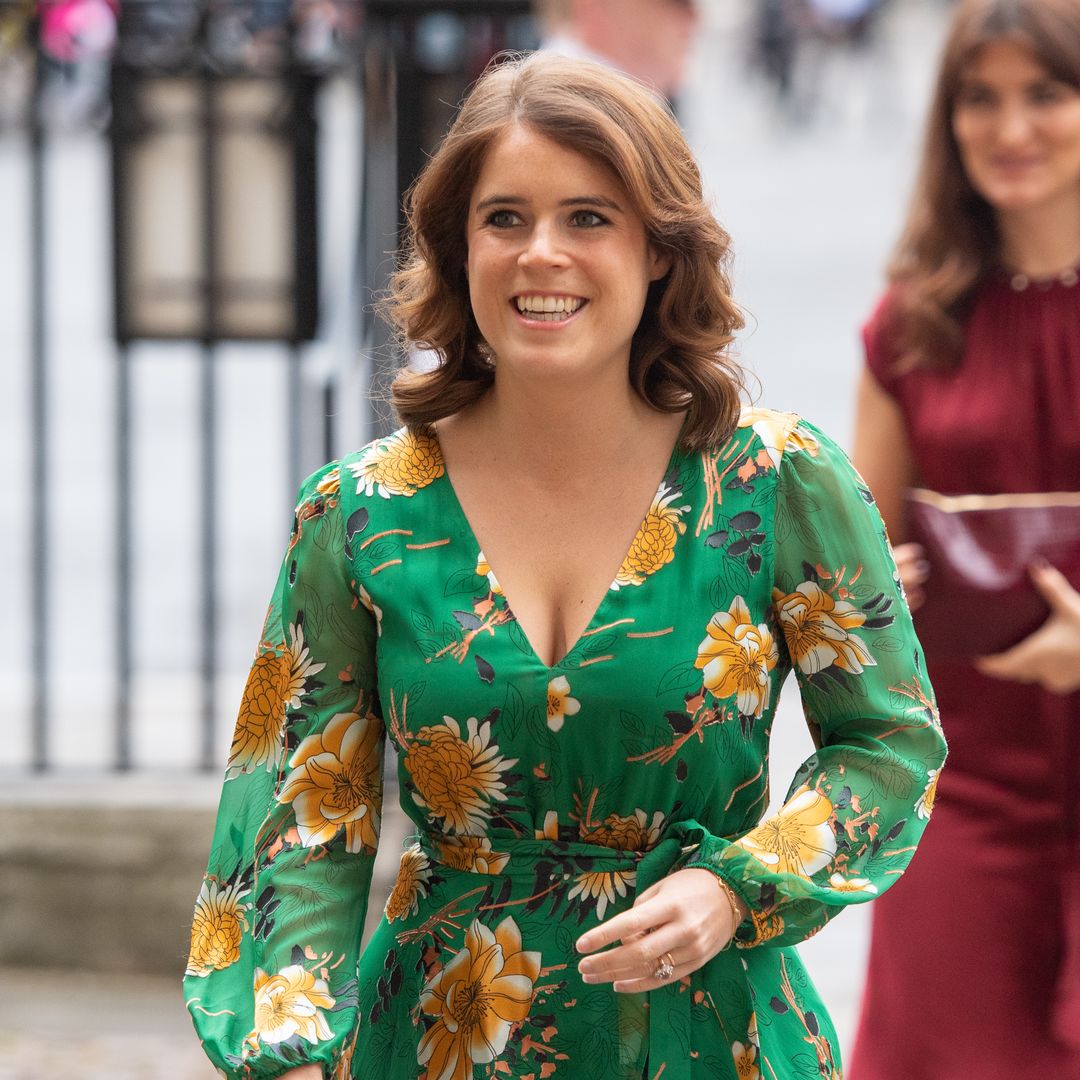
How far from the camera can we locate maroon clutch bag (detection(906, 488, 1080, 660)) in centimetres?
335

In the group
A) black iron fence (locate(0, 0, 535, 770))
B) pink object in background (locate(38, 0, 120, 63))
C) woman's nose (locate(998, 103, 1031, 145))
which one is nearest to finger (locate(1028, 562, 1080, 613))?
woman's nose (locate(998, 103, 1031, 145))

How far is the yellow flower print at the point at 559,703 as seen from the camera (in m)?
2.26

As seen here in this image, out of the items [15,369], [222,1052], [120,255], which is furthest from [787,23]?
[222,1052]

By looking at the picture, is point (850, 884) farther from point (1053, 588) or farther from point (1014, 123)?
point (1014, 123)

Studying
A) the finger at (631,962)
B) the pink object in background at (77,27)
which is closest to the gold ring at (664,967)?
the finger at (631,962)

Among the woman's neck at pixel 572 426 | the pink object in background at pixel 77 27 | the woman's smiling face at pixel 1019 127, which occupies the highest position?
the pink object in background at pixel 77 27

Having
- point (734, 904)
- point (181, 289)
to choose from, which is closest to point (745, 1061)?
point (734, 904)

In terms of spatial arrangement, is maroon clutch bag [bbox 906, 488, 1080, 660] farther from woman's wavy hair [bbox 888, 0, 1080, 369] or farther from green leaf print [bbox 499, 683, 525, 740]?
green leaf print [bbox 499, 683, 525, 740]

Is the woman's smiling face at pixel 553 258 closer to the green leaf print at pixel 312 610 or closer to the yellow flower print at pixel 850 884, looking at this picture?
the green leaf print at pixel 312 610

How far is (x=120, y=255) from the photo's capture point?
5578 millimetres

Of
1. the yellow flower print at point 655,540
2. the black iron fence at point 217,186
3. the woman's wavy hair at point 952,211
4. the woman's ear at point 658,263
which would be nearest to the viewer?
the yellow flower print at point 655,540

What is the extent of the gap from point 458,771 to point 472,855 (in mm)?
104

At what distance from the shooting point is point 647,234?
2.38 meters

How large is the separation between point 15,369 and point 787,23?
13.8 metres
